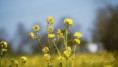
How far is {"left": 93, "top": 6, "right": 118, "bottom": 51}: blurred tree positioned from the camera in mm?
22620

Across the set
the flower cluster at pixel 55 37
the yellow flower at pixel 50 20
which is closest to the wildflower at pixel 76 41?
the flower cluster at pixel 55 37

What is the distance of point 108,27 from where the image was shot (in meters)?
25.1

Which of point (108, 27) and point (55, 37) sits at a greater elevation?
point (55, 37)

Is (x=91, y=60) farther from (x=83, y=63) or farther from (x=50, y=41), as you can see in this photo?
(x=50, y=41)

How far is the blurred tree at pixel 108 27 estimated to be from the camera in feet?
74.2

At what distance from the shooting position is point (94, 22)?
90.0ft

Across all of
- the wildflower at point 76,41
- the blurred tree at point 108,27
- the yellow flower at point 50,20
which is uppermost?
the yellow flower at point 50,20

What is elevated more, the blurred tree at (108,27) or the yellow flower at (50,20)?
the yellow flower at (50,20)

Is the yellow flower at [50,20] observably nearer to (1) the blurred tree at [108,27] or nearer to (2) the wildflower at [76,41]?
(2) the wildflower at [76,41]

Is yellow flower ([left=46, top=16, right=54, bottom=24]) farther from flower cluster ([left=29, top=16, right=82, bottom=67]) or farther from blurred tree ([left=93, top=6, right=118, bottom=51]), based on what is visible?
blurred tree ([left=93, top=6, right=118, bottom=51])

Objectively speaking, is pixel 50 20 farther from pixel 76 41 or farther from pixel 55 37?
pixel 76 41

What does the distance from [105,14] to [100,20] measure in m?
1.07

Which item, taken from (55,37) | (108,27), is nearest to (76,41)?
(55,37)

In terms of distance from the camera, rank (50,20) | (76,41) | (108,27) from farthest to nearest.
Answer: (108,27), (50,20), (76,41)
